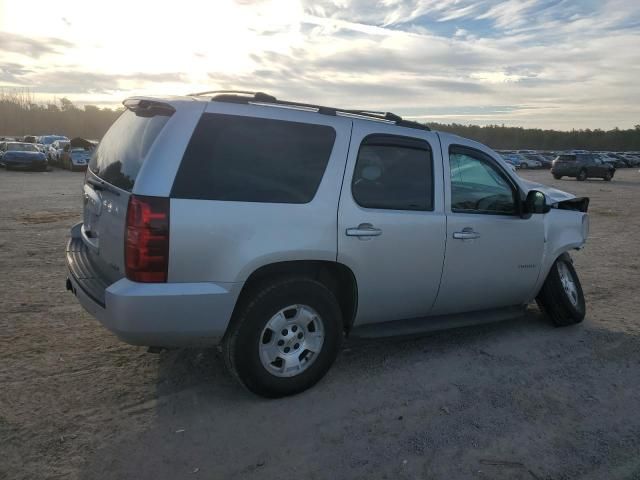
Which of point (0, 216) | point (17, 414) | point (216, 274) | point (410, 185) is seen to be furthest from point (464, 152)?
point (0, 216)

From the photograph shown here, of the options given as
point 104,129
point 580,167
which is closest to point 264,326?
point 580,167

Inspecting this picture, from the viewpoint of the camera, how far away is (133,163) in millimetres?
3574

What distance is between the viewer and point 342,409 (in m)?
3.71

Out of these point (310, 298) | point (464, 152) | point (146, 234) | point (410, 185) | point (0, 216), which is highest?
Result: point (464, 152)

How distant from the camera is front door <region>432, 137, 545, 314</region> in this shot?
14.9 ft

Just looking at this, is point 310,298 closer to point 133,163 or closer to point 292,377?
point 292,377

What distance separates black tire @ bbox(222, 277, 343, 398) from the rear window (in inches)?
42.7

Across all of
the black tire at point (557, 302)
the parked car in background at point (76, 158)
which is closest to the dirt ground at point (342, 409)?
the black tire at point (557, 302)

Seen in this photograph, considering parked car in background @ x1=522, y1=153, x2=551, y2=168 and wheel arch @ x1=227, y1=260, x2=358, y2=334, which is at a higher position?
parked car in background @ x1=522, y1=153, x2=551, y2=168

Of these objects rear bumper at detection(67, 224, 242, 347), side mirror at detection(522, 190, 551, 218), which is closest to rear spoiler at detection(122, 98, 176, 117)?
rear bumper at detection(67, 224, 242, 347)

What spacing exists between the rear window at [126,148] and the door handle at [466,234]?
242 centimetres

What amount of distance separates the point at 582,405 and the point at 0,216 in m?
12.1

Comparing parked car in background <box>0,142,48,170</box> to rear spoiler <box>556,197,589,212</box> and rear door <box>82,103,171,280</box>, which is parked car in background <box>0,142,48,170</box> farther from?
rear spoiler <box>556,197,589,212</box>

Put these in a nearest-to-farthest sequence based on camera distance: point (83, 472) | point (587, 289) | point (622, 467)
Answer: point (83, 472) < point (622, 467) < point (587, 289)
